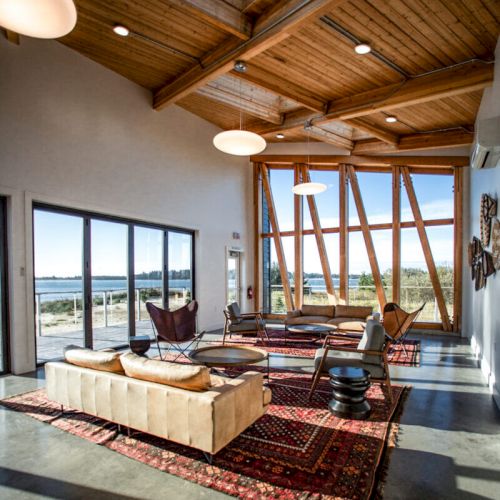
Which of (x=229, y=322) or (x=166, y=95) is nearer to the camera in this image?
(x=166, y=95)

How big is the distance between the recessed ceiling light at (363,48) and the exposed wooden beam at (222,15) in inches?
55.7

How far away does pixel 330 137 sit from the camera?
816 cm

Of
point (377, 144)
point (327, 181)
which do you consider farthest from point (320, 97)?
point (327, 181)

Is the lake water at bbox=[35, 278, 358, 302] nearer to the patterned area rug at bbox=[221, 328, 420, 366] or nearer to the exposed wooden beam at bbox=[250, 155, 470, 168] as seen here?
the patterned area rug at bbox=[221, 328, 420, 366]

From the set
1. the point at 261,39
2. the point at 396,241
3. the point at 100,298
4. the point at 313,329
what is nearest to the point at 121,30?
the point at 261,39

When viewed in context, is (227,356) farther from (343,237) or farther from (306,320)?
(343,237)

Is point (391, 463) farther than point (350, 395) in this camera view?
No

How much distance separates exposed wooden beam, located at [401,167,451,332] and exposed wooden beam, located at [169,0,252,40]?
18.8 ft

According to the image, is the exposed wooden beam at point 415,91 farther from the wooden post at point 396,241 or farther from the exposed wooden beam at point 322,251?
the wooden post at point 396,241

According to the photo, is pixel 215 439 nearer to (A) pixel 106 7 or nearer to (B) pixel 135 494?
(B) pixel 135 494

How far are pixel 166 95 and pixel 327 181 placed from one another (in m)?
4.77

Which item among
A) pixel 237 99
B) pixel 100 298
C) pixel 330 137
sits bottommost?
pixel 100 298

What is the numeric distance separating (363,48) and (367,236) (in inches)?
198

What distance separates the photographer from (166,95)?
667 cm
